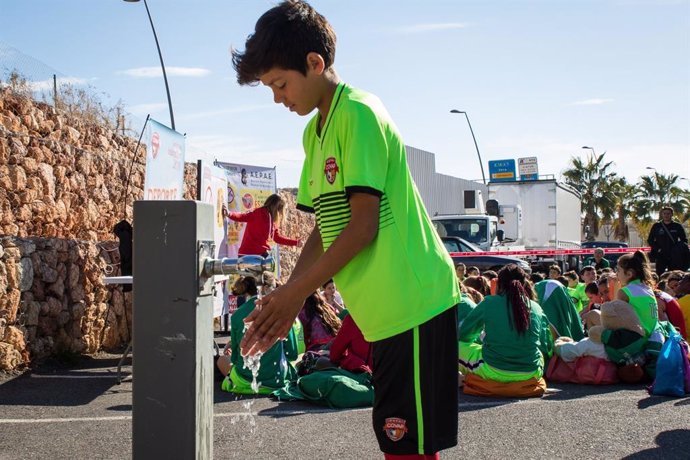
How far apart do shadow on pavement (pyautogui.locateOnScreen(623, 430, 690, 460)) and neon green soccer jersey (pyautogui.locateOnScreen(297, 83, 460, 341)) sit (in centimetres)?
349

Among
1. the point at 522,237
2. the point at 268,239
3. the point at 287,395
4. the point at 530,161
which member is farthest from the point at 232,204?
the point at 530,161

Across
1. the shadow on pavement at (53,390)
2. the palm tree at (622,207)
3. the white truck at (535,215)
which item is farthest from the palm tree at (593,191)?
the shadow on pavement at (53,390)

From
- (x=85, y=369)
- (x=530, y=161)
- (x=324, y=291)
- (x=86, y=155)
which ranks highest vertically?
(x=530, y=161)

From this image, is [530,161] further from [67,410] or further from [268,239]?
[67,410]

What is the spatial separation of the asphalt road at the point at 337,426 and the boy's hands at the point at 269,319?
7.73ft

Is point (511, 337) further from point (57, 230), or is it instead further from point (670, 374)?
point (57, 230)

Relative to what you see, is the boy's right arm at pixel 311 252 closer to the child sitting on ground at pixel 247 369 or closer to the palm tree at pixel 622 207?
the child sitting on ground at pixel 247 369

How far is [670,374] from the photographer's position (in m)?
7.34

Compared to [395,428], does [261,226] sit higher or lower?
higher

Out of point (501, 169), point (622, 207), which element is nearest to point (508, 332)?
point (501, 169)

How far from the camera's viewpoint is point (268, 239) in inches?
423

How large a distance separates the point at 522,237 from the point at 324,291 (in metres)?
16.5

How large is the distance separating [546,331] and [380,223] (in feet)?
21.7

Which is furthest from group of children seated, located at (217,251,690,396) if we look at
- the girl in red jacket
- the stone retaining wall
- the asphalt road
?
the stone retaining wall
